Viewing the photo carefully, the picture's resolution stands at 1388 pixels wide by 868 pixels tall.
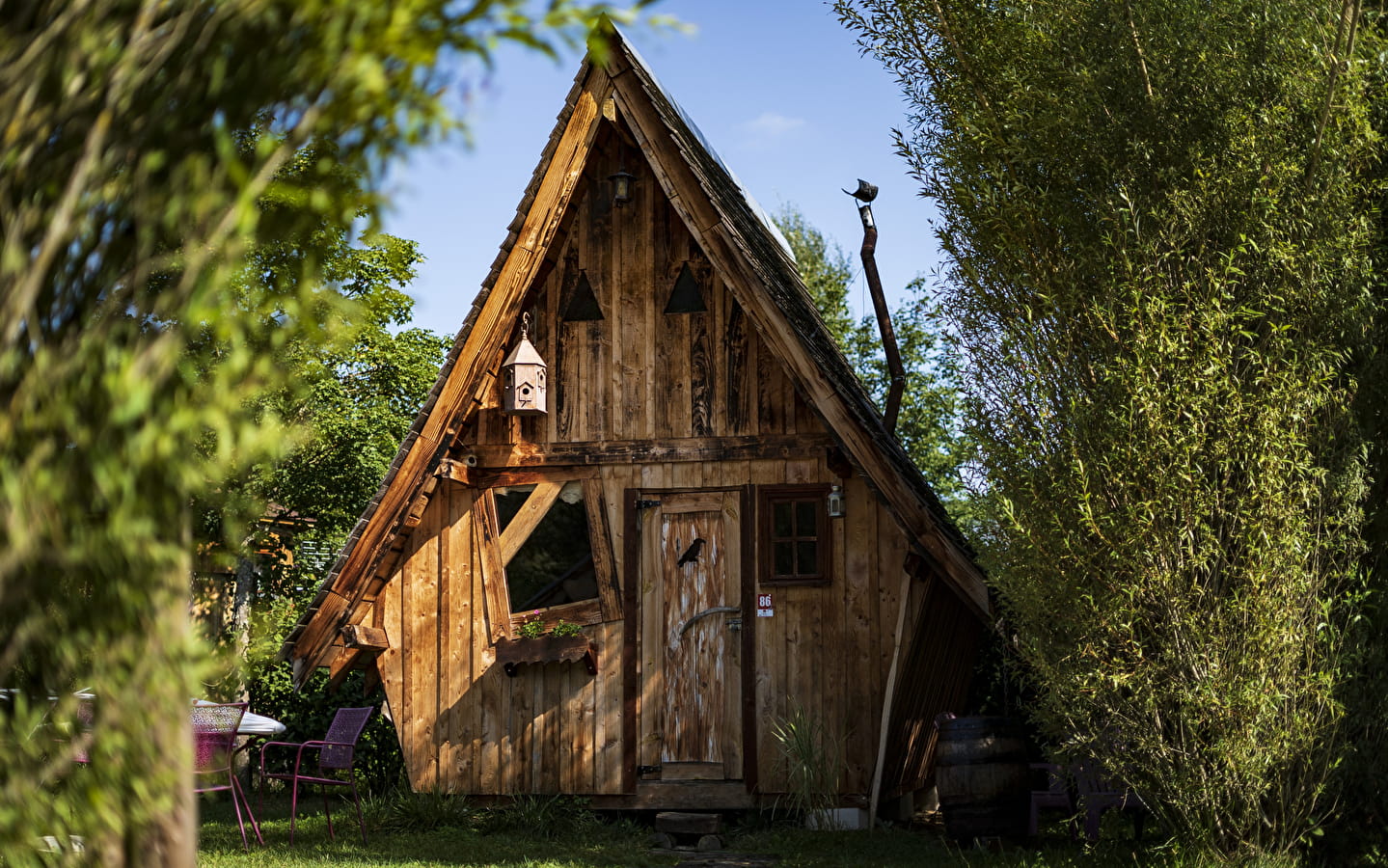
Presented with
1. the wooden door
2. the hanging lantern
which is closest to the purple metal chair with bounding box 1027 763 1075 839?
the wooden door

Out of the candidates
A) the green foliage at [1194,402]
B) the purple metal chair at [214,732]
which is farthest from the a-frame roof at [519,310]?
the green foliage at [1194,402]

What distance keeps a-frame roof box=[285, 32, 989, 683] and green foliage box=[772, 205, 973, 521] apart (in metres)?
16.2

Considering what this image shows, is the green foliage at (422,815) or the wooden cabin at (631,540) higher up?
the wooden cabin at (631,540)

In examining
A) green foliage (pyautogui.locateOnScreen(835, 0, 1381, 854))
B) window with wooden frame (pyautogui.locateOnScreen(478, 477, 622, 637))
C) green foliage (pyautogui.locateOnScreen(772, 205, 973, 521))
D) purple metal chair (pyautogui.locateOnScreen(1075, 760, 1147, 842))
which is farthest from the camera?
green foliage (pyautogui.locateOnScreen(772, 205, 973, 521))

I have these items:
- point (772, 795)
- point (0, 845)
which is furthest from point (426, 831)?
point (0, 845)

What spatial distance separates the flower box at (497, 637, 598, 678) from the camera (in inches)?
403

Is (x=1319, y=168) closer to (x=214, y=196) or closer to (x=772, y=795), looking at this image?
(x=772, y=795)

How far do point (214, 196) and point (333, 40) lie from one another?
42 centimetres

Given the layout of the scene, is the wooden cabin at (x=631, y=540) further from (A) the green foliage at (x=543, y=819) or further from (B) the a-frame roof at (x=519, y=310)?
(A) the green foliage at (x=543, y=819)

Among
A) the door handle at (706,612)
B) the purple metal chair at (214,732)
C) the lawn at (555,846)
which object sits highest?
the door handle at (706,612)

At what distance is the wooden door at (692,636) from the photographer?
1020 centimetres

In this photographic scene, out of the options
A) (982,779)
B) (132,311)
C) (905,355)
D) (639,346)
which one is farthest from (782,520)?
(905,355)

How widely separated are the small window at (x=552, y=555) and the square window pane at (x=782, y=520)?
154cm

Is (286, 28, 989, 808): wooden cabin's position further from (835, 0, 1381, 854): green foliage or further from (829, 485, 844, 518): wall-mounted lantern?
(835, 0, 1381, 854): green foliage
